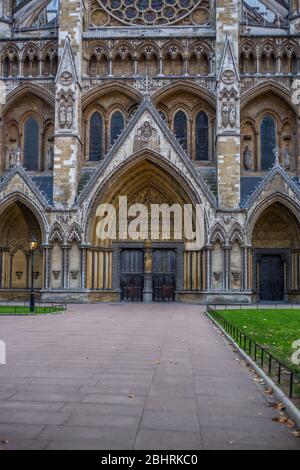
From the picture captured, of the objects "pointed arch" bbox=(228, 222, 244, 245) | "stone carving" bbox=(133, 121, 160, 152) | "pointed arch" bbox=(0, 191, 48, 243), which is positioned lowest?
"pointed arch" bbox=(228, 222, 244, 245)

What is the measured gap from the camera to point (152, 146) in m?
33.3

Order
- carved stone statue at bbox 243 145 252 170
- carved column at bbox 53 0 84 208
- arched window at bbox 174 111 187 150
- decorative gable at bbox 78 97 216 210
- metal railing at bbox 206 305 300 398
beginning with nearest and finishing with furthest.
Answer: metal railing at bbox 206 305 300 398, decorative gable at bbox 78 97 216 210, carved column at bbox 53 0 84 208, carved stone statue at bbox 243 145 252 170, arched window at bbox 174 111 187 150

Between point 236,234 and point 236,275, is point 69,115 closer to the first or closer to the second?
point 236,234

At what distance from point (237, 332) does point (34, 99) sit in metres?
25.7

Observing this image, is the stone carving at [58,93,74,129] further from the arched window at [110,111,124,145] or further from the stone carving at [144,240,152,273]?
the stone carving at [144,240,152,273]

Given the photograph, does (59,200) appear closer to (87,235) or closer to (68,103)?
(87,235)

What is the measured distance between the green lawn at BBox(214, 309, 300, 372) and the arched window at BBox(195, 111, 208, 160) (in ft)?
52.8

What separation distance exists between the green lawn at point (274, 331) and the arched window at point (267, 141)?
15.6 m

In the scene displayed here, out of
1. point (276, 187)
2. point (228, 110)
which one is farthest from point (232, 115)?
point (276, 187)

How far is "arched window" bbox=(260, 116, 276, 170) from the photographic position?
35.6 metres

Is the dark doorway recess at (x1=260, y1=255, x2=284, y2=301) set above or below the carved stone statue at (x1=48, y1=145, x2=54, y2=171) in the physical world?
below

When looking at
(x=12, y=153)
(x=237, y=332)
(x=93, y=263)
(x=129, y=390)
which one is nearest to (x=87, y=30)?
(x=12, y=153)

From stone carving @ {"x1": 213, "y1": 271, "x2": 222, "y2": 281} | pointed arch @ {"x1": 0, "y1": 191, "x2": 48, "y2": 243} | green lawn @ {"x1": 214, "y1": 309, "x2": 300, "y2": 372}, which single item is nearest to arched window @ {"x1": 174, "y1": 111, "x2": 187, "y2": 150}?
stone carving @ {"x1": 213, "y1": 271, "x2": 222, "y2": 281}

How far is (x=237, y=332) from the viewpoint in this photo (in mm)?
15219
